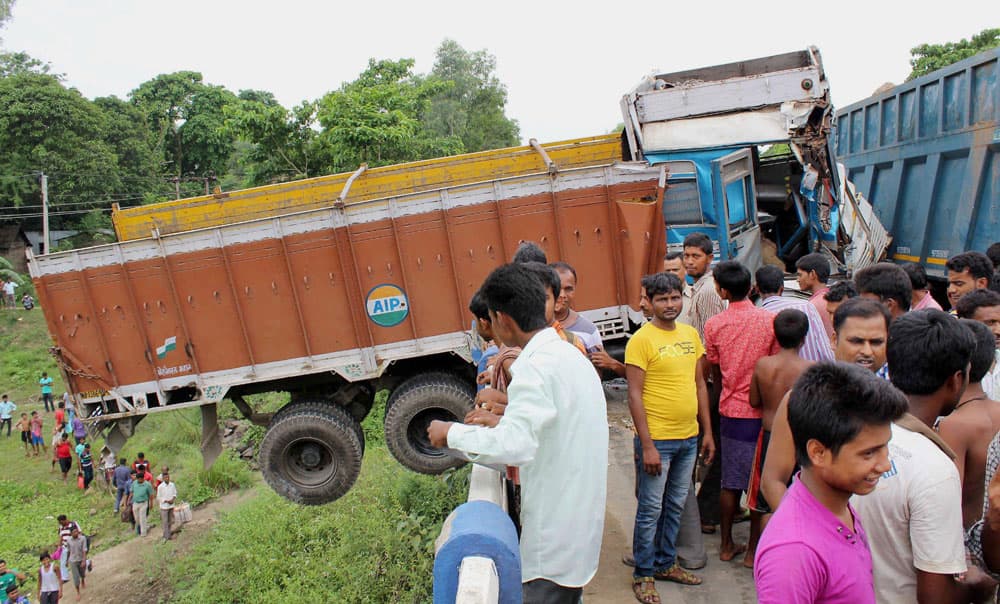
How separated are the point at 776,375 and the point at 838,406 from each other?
1742mm

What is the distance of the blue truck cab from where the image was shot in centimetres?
631

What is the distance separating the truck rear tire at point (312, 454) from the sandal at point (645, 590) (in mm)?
3808

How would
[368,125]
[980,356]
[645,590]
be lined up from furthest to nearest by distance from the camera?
[368,125], [645,590], [980,356]

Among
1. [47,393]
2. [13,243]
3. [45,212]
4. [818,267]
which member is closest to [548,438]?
[818,267]

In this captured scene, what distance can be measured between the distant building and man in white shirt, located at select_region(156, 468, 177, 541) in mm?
20709

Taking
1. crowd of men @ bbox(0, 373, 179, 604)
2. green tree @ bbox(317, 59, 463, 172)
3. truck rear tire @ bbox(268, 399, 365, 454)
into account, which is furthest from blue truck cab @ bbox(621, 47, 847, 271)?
green tree @ bbox(317, 59, 463, 172)

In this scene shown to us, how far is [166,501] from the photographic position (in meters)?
11.5

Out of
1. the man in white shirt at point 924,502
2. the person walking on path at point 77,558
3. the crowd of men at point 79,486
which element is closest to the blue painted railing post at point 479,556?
the man in white shirt at point 924,502

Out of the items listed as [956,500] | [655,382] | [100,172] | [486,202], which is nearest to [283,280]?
[486,202]

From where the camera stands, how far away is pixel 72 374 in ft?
20.6

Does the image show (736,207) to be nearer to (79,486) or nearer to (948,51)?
(79,486)

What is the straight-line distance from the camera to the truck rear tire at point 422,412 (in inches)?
250

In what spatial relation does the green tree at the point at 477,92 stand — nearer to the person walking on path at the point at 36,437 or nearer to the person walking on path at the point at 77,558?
the person walking on path at the point at 36,437

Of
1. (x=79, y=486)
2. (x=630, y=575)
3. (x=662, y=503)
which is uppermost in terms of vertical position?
(x=662, y=503)
